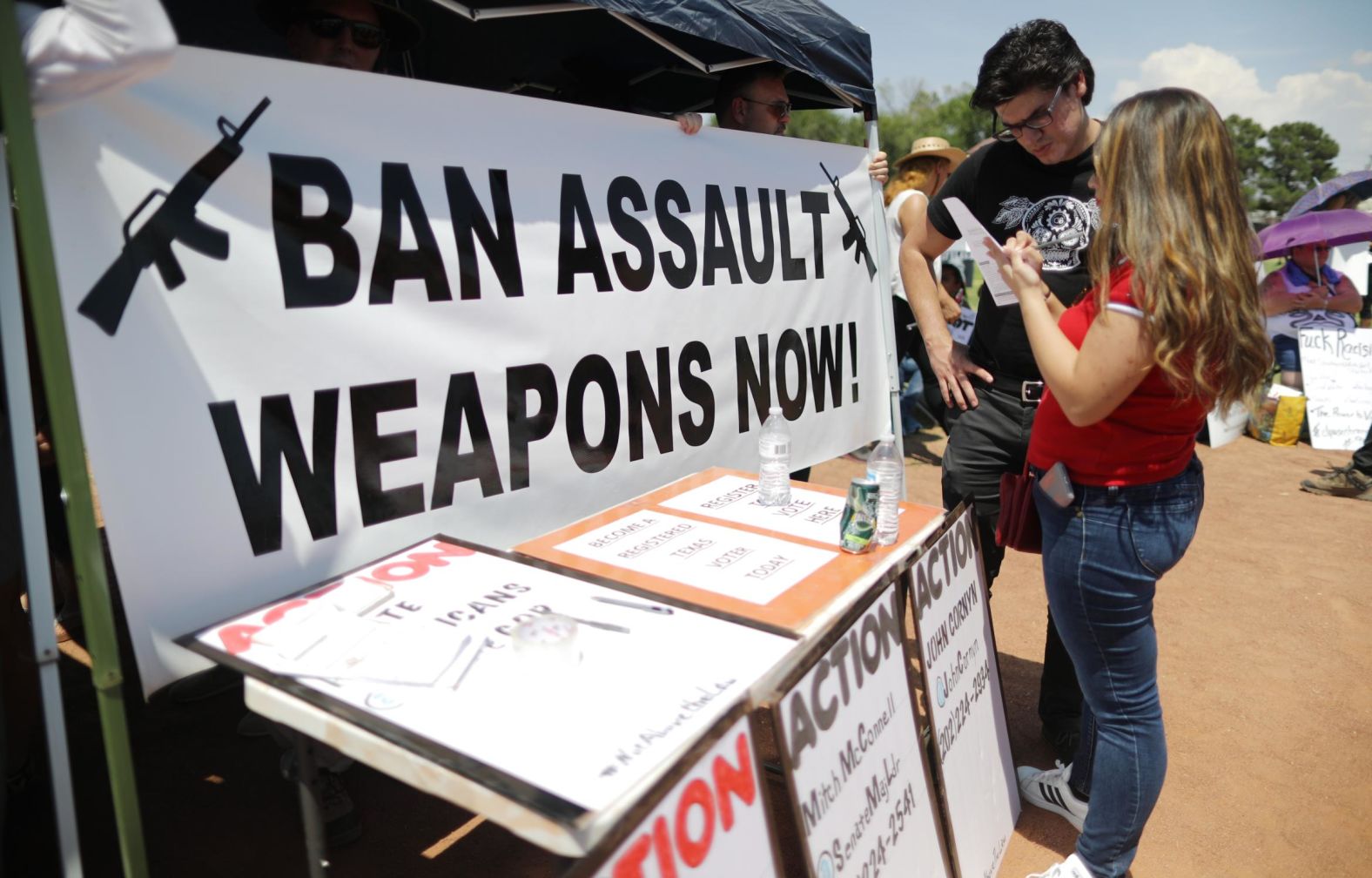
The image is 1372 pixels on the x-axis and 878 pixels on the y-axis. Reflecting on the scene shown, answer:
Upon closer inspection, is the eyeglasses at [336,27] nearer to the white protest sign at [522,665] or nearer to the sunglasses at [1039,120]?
the white protest sign at [522,665]

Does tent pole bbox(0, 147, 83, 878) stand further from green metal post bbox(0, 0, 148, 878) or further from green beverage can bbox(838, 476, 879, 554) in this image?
green beverage can bbox(838, 476, 879, 554)

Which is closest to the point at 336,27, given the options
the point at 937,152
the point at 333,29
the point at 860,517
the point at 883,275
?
the point at 333,29

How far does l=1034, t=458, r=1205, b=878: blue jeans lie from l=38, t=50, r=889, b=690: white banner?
1.29 metres

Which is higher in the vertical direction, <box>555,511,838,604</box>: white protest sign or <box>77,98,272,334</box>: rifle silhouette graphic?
<box>77,98,272,334</box>: rifle silhouette graphic

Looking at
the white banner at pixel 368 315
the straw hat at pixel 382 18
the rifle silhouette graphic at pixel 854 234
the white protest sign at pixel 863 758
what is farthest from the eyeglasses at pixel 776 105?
the white protest sign at pixel 863 758

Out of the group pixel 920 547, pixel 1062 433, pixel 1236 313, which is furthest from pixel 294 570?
pixel 1236 313

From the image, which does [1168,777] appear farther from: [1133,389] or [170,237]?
[170,237]

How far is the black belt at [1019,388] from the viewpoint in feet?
8.96

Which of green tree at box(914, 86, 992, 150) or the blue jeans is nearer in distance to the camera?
the blue jeans

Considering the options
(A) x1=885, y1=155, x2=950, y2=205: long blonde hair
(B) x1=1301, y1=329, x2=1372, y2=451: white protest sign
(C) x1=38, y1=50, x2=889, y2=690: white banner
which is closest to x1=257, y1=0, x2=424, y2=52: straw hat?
(C) x1=38, y1=50, x2=889, y2=690: white banner

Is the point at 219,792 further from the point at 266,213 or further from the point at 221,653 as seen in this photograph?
the point at 266,213

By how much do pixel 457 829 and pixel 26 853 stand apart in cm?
116

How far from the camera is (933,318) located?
3102mm

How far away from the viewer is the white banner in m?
1.60
